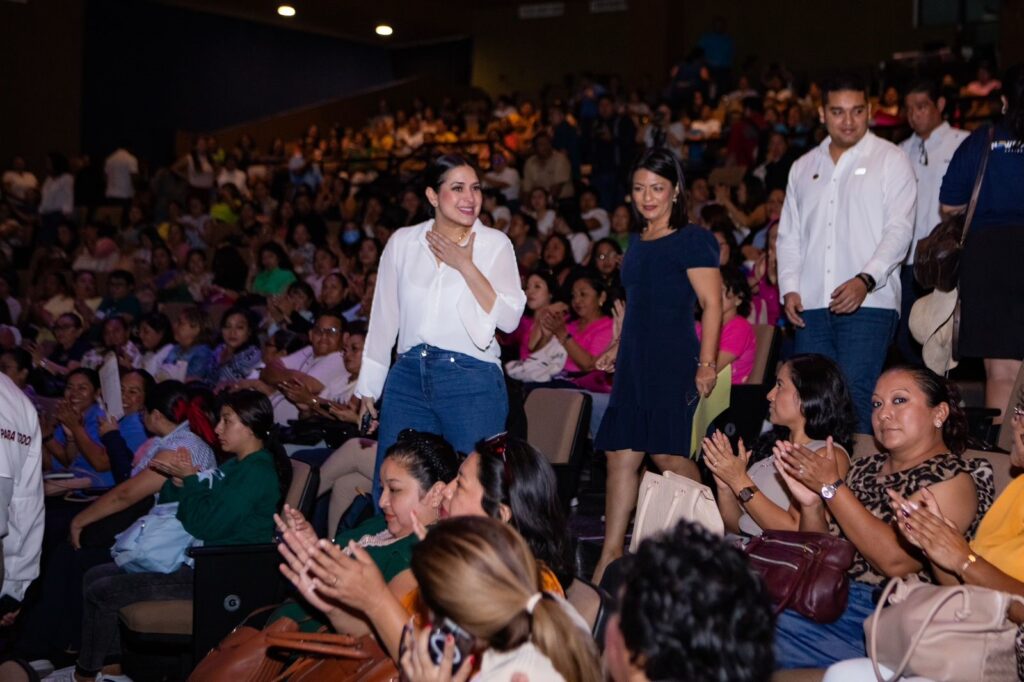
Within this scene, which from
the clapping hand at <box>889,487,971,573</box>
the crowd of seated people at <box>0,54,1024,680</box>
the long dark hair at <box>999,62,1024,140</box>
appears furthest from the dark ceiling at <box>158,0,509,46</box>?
the clapping hand at <box>889,487,971,573</box>

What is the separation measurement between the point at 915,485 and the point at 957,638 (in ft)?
2.43

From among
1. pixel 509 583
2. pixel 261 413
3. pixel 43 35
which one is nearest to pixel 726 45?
pixel 43 35

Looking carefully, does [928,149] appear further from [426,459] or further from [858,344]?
[426,459]

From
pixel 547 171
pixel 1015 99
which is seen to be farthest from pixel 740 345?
pixel 547 171

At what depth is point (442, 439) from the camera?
3.60 meters

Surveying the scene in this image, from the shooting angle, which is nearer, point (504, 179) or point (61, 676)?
point (61, 676)

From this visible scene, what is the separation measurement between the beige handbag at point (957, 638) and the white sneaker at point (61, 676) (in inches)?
138

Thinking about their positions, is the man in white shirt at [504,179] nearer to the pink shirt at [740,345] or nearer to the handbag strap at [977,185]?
the pink shirt at [740,345]

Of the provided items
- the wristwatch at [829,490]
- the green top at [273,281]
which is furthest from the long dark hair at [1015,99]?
the green top at [273,281]

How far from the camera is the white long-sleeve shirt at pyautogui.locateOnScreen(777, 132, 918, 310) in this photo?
4.15 meters

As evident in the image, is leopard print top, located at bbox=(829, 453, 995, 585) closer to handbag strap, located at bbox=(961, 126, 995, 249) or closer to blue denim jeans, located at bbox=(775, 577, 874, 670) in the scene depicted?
blue denim jeans, located at bbox=(775, 577, 874, 670)

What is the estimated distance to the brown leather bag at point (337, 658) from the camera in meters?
2.77

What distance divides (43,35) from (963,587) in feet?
57.2

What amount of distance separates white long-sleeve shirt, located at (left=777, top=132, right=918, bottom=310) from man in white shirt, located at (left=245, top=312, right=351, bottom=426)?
2829mm
